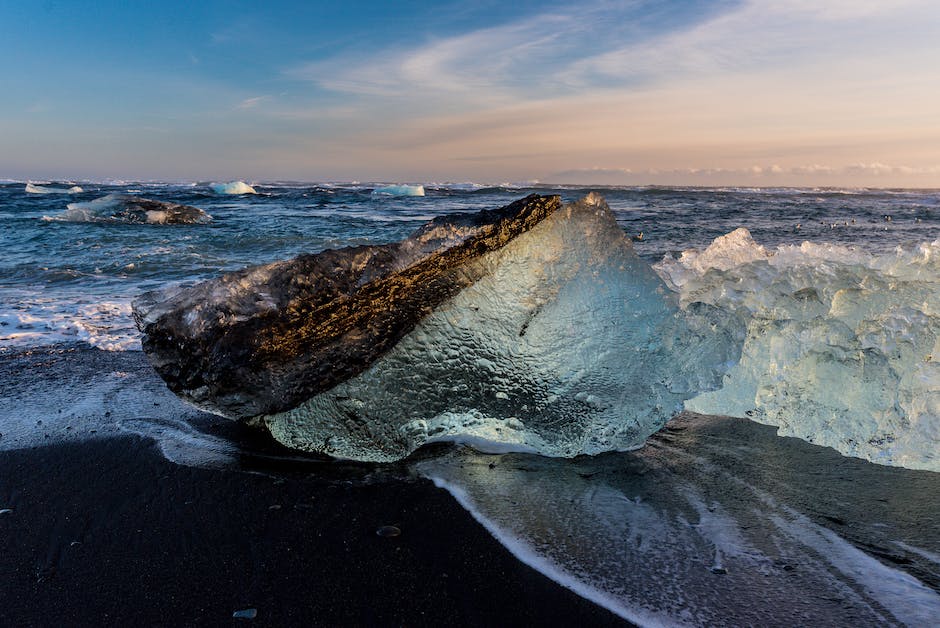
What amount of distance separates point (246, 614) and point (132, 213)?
1855 cm

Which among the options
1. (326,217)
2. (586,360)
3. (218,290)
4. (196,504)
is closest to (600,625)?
(586,360)

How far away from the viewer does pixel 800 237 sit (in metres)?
10.9

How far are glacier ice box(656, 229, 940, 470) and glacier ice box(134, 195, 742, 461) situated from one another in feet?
0.71

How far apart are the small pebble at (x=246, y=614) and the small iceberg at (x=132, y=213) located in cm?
1701

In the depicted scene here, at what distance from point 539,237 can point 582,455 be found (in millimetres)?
992

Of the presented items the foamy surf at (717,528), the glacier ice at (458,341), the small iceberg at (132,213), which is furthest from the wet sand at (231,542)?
the small iceberg at (132,213)

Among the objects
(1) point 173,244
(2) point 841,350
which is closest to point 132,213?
(1) point 173,244

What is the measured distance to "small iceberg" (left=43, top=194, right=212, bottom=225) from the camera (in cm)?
1634

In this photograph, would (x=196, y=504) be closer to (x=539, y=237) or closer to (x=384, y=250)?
(x=384, y=250)

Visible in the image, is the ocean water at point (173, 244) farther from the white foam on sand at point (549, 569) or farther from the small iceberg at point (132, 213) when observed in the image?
the white foam on sand at point (549, 569)

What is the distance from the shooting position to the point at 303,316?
237 centimetres

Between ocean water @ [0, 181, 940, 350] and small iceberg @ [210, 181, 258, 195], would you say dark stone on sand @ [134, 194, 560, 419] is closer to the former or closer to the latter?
ocean water @ [0, 181, 940, 350]

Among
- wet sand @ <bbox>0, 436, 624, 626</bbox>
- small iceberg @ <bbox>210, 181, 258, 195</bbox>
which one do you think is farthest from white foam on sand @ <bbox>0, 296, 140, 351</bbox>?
small iceberg @ <bbox>210, 181, 258, 195</bbox>

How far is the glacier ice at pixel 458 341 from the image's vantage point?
239 cm
